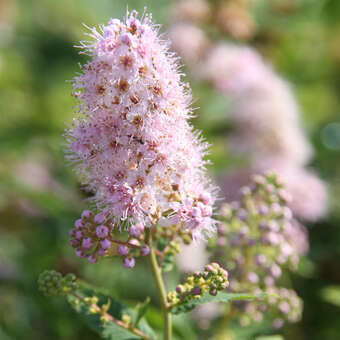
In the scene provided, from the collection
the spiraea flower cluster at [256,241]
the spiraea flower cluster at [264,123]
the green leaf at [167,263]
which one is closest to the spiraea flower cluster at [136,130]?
the green leaf at [167,263]

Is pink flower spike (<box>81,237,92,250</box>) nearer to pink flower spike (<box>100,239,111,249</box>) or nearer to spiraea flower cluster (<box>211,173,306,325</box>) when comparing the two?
pink flower spike (<box>100,239,111,249</box>)

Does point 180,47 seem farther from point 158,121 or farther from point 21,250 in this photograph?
point 158,121

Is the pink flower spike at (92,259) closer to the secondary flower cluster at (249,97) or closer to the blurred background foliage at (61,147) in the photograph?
the blurred background foliage at (61,147)

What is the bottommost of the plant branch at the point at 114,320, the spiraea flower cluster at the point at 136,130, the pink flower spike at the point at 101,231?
the plant branch at the point at 114,320

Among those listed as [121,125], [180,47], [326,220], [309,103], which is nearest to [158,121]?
[121,125]

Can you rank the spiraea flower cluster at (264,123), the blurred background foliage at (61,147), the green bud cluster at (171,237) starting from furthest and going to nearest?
the spiraea flower cluster at (264,123)
the blurred background foliage at (61,147)
the green bud cluster at (171,237)

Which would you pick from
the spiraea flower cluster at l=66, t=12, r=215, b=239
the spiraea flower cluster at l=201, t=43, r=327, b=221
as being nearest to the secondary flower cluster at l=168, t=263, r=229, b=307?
the spiraea flower cluster at l=66, t=12, r=215, b=239

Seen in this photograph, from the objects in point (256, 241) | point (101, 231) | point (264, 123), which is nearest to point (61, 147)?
point (256, 241)
